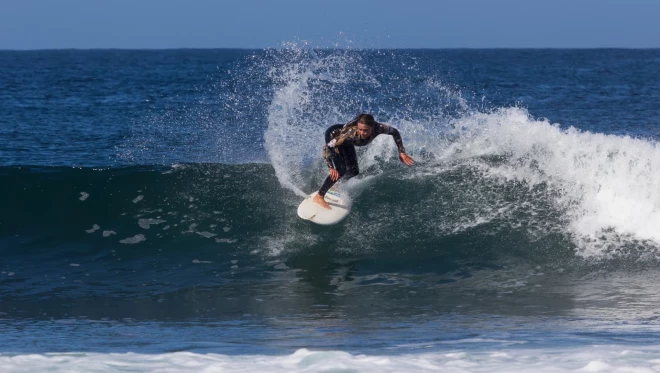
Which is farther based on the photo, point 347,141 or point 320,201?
point 320,201

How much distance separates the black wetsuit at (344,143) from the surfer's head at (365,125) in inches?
2.0

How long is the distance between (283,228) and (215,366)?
558 centimetres

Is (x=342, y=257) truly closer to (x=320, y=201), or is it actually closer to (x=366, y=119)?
(x=320, y=201)

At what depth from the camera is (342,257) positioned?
10703 mm

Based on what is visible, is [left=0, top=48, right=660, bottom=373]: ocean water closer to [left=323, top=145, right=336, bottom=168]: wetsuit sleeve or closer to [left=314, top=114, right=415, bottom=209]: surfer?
[left=314, top=114, right=415, bottom=209]: surfer

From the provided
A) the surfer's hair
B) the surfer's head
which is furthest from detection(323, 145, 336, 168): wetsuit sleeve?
the surfer's hair

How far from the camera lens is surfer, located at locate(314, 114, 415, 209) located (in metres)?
9.98

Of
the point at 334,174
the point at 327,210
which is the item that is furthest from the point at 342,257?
the point at 334,174

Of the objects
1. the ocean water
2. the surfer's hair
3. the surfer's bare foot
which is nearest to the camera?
the ocean water

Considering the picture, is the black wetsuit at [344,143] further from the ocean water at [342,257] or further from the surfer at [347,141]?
the ocean water at [342,257]

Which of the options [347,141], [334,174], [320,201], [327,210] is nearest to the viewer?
[334,174]

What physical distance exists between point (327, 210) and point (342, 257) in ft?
2.00

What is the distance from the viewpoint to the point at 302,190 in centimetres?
1259

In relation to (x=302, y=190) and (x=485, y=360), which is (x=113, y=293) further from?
(x=485, y=360)
